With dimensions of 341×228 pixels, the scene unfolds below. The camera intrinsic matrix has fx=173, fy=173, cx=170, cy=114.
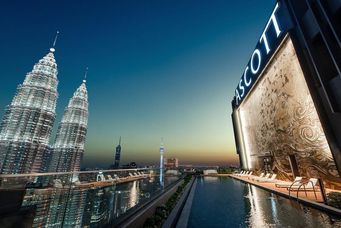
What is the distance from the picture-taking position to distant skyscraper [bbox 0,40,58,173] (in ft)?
276

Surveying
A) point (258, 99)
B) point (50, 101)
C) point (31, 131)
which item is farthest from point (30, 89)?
point (258, 99)

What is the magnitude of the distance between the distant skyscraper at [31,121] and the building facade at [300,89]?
107 metres

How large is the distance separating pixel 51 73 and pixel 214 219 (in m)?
119

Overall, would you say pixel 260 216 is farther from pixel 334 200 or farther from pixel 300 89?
pixel 300 89

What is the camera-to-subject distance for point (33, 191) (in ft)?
8.36

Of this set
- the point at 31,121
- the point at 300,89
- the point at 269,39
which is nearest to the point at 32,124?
the point at 31,121

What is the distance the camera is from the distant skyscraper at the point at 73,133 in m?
117

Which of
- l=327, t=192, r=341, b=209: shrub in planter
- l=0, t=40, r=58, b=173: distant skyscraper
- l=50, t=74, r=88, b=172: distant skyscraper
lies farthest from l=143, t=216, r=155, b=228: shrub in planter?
l=50, t=74, r=88, b=172: distant skyscraper

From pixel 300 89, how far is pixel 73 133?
5496 inches

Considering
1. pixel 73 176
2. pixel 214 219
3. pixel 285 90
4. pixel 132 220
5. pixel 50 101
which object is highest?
pixel 50 101

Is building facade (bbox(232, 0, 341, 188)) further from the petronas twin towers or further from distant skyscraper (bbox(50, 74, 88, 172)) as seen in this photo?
distant skyscraper (bbox(50, 74, 88, 172))

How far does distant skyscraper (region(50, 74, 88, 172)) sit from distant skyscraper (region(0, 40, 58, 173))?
23625 millimetres

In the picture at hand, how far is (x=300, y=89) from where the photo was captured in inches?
385

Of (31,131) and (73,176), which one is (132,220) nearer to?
(73,176)
